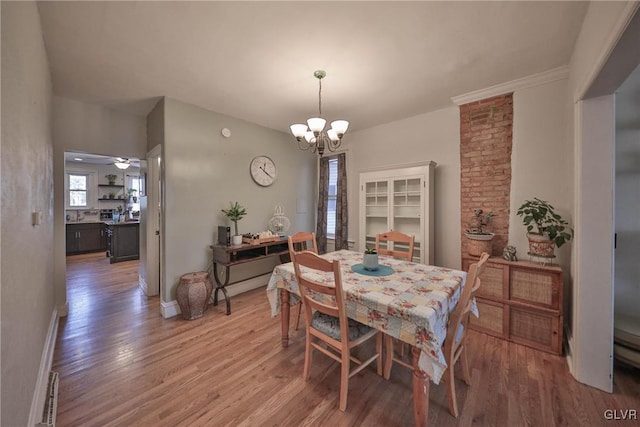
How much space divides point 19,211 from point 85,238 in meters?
6.68

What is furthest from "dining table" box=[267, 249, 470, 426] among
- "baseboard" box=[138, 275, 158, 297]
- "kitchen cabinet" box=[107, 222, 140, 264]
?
"kitchen cabinet" box=[107, 222, 140, 264]

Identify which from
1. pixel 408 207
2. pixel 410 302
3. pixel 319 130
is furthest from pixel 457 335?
pixel 408 207

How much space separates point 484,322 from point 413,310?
1.76m

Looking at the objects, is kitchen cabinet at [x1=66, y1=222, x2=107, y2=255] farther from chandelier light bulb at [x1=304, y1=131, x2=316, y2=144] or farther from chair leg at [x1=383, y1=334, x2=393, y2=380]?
chair leg at [x1=383, y1=334, x2=393, y2=380]

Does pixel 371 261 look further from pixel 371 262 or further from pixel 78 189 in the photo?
pixel 78 189

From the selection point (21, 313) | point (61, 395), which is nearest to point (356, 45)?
point (21, 313)

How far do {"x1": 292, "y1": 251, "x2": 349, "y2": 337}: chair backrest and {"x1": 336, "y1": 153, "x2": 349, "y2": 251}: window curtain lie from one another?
2476mm

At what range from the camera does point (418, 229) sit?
3.23 metres

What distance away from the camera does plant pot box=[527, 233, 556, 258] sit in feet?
7.07

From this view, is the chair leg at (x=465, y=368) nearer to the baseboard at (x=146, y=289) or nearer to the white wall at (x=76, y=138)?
the baseboard at (x=146, y=289)

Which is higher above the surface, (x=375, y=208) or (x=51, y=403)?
(x=375, y=208)

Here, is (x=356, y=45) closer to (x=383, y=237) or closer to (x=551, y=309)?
(x=383, y=237)

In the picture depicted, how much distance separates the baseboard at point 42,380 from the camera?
1.30m

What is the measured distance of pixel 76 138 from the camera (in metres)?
2.88
